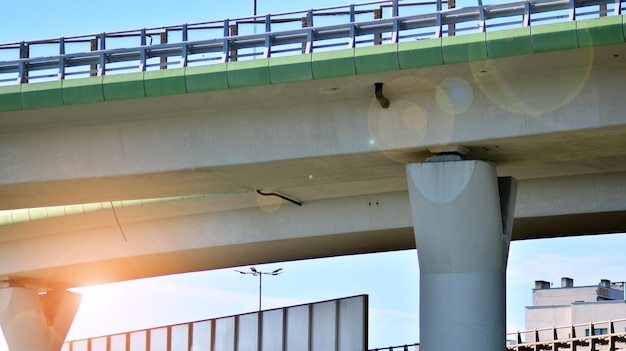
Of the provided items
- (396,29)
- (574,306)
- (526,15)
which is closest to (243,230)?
(396,29)

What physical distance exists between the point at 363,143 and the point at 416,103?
1.60 meters

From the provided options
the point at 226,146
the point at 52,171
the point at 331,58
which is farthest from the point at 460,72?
the point at 52,171

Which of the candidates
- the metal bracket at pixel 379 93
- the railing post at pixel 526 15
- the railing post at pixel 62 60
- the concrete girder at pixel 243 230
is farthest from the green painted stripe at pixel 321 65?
the concrete girder at pixel 243 230

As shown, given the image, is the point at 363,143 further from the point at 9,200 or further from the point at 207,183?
the point at 9,200

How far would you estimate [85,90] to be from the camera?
1099 inches

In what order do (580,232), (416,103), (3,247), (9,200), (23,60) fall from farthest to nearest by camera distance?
(3,247) → (580,232) → (9,200) → (23,60) → (416,103)

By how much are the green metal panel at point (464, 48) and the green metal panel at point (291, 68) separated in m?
3.23

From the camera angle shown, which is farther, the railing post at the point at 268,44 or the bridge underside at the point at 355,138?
the railing post at the point at 268,44

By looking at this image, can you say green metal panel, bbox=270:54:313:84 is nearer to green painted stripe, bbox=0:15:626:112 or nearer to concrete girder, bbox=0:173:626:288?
green painted stripe, bbox=0:15:626:112

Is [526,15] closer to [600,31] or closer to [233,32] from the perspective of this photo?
[600,31]

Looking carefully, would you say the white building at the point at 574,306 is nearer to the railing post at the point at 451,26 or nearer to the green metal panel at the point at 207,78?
the railing post at the point at 451,26

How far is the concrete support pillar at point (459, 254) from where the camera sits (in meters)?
25.9

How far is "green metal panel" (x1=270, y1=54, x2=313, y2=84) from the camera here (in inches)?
1033

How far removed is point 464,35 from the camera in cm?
2522
